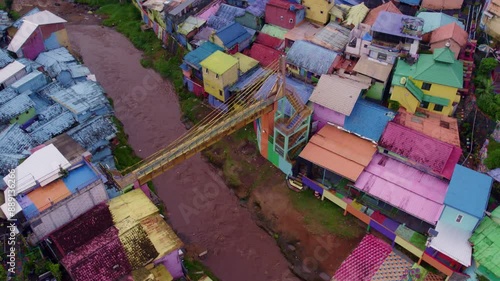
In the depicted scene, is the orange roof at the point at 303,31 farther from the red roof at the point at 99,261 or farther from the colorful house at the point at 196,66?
the red roof at the point at 99,261

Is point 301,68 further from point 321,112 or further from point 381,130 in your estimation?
point 381,130

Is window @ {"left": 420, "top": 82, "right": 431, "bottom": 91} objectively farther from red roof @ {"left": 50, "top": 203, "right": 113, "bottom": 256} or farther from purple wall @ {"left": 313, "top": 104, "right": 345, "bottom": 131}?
red roof @ {"left": 50, "top": 203, "right": 113, "bottom": 256}

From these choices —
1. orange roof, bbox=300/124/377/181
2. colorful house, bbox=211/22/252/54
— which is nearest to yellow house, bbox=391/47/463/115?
orange roof, bbox=300/124/377/181

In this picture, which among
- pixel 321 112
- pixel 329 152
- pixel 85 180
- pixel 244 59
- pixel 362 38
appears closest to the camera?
pixel 85 180

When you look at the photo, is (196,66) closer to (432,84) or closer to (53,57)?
(53,57)

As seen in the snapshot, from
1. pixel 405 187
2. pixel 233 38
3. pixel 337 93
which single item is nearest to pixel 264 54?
pixel 233 38

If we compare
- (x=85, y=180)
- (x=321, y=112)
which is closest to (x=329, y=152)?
(x=321, y=112)

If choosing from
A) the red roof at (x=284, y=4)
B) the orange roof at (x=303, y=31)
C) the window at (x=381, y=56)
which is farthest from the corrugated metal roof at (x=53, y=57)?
the window at (x=381, y=56)
